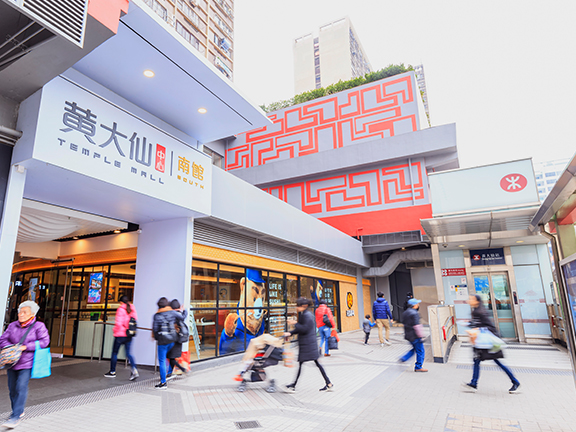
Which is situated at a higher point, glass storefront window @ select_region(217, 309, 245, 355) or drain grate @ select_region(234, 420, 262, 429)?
glass storefront window @ select_region(217, 309, 245, 355)

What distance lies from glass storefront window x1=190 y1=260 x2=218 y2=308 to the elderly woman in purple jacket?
3.95 m

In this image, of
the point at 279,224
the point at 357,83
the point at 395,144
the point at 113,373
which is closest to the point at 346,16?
the point at 357,83

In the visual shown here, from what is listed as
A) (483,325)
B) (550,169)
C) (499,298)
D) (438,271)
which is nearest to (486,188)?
(438,271)

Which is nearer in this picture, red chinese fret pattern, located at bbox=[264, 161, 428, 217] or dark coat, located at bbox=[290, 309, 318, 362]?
dark coat, located at bbox=[290, 309, 318, 362]

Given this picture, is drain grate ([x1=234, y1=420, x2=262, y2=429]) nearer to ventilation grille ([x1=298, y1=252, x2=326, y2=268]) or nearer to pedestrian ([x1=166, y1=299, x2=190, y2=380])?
pedestrian ([x1=166, y1=299, x2=190, y2=380])

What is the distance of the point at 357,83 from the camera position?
21.4 meters

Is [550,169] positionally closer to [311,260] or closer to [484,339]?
[311,260]

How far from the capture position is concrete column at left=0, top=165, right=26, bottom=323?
4.71m

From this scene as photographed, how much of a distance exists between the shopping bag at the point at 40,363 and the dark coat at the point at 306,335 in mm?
3320

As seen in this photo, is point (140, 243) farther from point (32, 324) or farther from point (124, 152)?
point (32, 324)

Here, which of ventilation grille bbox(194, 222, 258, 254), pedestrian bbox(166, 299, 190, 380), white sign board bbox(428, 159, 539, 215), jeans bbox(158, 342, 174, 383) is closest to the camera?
jeans bbox(158, 342, 174, 383)

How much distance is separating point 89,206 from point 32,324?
3.29 meters

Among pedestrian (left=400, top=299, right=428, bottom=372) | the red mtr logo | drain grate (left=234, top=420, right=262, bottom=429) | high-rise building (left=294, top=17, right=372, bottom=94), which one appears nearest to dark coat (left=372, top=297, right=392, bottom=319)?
pedestrian (left=400, top=299, right=428, bottom=372)

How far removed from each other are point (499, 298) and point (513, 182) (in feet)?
14.0
